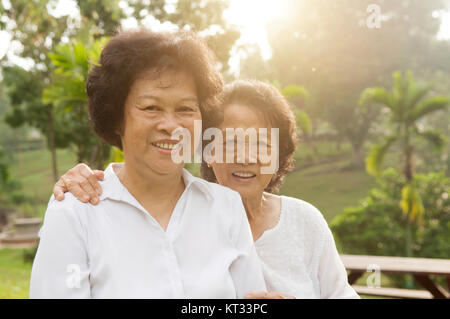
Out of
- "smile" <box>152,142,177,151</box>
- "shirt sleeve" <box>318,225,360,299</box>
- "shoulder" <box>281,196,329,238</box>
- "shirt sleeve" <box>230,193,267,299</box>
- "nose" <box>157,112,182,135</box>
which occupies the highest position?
"nose" <box>157,112,182,135</box>

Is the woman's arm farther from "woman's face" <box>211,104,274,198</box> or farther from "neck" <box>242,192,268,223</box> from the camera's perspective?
"neck" <box>242,192,268,223</box>

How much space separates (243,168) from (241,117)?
0.25 m

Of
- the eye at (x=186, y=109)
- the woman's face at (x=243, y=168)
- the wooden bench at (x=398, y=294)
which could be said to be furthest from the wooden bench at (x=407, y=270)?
the eye at (x=186, y=109)

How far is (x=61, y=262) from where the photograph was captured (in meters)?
1.53

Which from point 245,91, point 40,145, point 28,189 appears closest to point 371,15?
point 245,91

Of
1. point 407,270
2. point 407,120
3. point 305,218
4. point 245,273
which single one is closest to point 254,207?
point 305,218

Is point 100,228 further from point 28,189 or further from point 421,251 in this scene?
point 28,189

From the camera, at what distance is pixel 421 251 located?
13367 mm

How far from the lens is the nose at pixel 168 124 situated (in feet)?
5.54

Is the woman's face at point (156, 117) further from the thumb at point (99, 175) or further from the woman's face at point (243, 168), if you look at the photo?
the woman's face at point (243, 168)

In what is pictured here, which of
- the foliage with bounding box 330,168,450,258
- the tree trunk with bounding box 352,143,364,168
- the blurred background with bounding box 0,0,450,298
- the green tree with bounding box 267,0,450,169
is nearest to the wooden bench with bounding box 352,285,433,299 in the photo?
the blurred background with bounding box 0,0,450,298

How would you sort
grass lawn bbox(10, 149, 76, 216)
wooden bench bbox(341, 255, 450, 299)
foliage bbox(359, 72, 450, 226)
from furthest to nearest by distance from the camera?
grass lawn bbox(10, 149, 76, 216), foliage bbox(359, 72, 450, 226), wooden bench bbox(341, 255, 450, 299)

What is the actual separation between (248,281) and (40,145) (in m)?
48.9

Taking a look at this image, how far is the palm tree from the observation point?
41.3 feet
